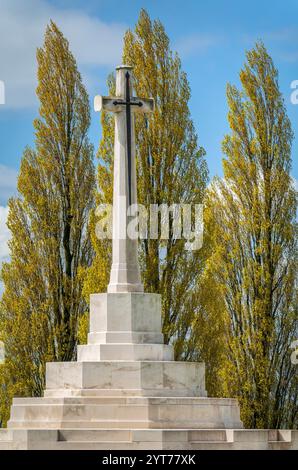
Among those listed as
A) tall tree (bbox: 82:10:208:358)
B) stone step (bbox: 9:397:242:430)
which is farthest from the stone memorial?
tall tree (bbox: 82:10:208:358)

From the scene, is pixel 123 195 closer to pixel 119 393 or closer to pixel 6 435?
pixel 119 393

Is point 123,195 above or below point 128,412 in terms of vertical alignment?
above

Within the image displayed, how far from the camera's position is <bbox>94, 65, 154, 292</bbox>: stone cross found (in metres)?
22.3

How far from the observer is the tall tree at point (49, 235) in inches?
1265

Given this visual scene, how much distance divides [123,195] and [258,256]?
1109 cm

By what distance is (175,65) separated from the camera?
32.4 metres

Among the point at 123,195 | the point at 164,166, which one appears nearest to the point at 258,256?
the point at 164,166

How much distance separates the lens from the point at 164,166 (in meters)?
31.6

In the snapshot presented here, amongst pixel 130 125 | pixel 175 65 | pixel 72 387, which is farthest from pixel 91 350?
pixel 175 65

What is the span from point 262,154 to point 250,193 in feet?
4.06

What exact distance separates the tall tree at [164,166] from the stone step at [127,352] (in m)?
8.59

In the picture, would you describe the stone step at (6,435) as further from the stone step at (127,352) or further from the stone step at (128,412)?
the stone step at (127,352)

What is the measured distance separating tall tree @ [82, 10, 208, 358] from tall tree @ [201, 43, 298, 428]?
112 cm
